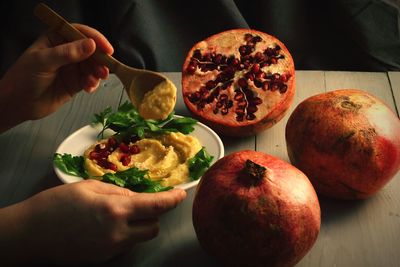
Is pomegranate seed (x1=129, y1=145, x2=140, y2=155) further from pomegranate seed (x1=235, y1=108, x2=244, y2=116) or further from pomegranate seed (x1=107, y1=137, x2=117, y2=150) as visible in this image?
pomegranate seed (x1=235, y1=108, x2=244, y2=116)

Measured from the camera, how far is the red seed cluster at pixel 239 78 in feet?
4.82

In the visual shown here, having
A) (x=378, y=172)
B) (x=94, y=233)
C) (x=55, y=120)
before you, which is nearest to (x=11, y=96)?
(x=55, y=120)

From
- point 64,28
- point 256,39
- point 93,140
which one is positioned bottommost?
point 93,140

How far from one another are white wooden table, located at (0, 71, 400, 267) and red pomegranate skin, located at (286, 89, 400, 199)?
6cm

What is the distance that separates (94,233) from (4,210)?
0.18 m

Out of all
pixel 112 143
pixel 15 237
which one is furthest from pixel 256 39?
pixel 15 237

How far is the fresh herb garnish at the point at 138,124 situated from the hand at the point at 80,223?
1.18 feet

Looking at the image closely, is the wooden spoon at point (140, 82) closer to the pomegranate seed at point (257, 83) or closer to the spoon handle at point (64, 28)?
the spoon handle at point (64, 28)

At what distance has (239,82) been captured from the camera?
4.93ft

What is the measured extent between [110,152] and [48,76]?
0.85 feet

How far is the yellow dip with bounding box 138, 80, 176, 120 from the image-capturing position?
1287mm

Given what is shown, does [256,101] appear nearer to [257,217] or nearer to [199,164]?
[199,164]

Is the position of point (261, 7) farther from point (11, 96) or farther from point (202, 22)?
point (11, 96)

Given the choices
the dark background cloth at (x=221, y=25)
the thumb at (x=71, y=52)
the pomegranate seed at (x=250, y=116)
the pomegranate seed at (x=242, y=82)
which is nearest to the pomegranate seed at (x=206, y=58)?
the pomegranate seed at (x=242, y=82)
